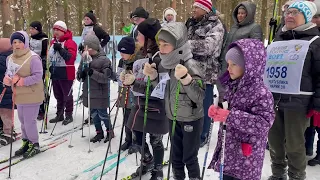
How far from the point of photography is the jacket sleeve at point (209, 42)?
4324mm

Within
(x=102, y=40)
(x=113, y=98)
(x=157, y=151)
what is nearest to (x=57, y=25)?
(x=102, y=40)

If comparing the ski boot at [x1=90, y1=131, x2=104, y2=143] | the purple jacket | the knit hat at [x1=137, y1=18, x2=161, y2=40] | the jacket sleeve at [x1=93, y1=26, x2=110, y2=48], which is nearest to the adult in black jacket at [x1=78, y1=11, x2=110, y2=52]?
the jacket sleeve at [x1=93, y1=26, x2=110, y2=48]

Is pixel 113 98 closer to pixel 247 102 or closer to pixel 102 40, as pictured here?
pixel 102 40

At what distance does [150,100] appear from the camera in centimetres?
371

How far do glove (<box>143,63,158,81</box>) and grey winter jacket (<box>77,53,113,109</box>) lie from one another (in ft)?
6.08

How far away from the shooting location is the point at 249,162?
264 cm

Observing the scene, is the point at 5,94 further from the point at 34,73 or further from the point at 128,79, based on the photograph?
the point at 128,79

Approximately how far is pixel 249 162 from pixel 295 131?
1.19 meters

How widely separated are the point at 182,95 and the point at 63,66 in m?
3.92

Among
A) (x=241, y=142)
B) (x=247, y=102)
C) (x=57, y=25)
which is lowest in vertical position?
(x=241, y=142)


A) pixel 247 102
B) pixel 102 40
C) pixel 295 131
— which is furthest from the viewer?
pixel 102 40

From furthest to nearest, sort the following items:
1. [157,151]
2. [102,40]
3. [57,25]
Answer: [102,40], [57,25], [157,151]

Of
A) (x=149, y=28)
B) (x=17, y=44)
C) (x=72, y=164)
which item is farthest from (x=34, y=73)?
(x=149, y=28)

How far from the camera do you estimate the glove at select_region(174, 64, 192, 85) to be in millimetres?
2859
